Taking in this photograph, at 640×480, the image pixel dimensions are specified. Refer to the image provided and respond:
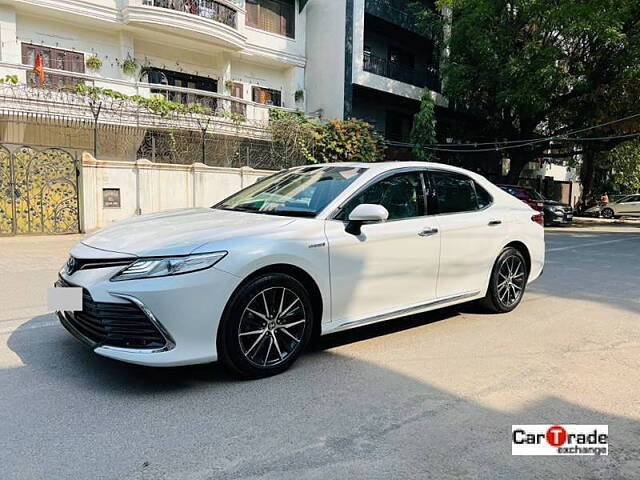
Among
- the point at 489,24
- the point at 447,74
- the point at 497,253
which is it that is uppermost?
the point at 489,24

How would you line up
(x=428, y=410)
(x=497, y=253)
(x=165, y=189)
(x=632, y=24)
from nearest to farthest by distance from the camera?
1. (x=428, y=410)
2. (x=497, y=253)
3. (x=165, y=189)
4. (x=632, y=24)

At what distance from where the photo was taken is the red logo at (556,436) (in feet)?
9.66

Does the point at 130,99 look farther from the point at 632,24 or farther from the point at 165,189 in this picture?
the point at 632,24

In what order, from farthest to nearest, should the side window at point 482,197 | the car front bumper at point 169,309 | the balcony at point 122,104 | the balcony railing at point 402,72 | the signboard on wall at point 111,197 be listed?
1. the balcony railing at point 402,72
2. the balcony at point 122,104
3. the signboard on wall at point 111,197
4. the side window at point 482,197
5. the car front bumper at point 169,309

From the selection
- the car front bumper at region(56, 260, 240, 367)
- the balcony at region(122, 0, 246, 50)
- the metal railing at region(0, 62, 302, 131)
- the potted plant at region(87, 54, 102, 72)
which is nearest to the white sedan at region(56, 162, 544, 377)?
the car front bumper at region(56, 260, 240, 367)

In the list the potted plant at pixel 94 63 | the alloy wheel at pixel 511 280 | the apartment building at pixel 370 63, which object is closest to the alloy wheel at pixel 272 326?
the alloy wheel at pixel 511 280

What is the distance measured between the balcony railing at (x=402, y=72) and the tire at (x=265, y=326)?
68.1ft

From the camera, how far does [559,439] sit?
9.78 feet

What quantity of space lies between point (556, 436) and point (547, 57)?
18736mm

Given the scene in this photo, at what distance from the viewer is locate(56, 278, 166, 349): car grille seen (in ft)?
10.6

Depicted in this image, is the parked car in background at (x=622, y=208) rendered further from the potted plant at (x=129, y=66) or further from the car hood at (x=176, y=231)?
the car hood at (x=176, y=231)

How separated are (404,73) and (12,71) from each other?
17.1 metres

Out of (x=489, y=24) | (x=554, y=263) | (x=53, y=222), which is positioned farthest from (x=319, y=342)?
(x=489, y=24)

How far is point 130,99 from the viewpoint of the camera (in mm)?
14836
